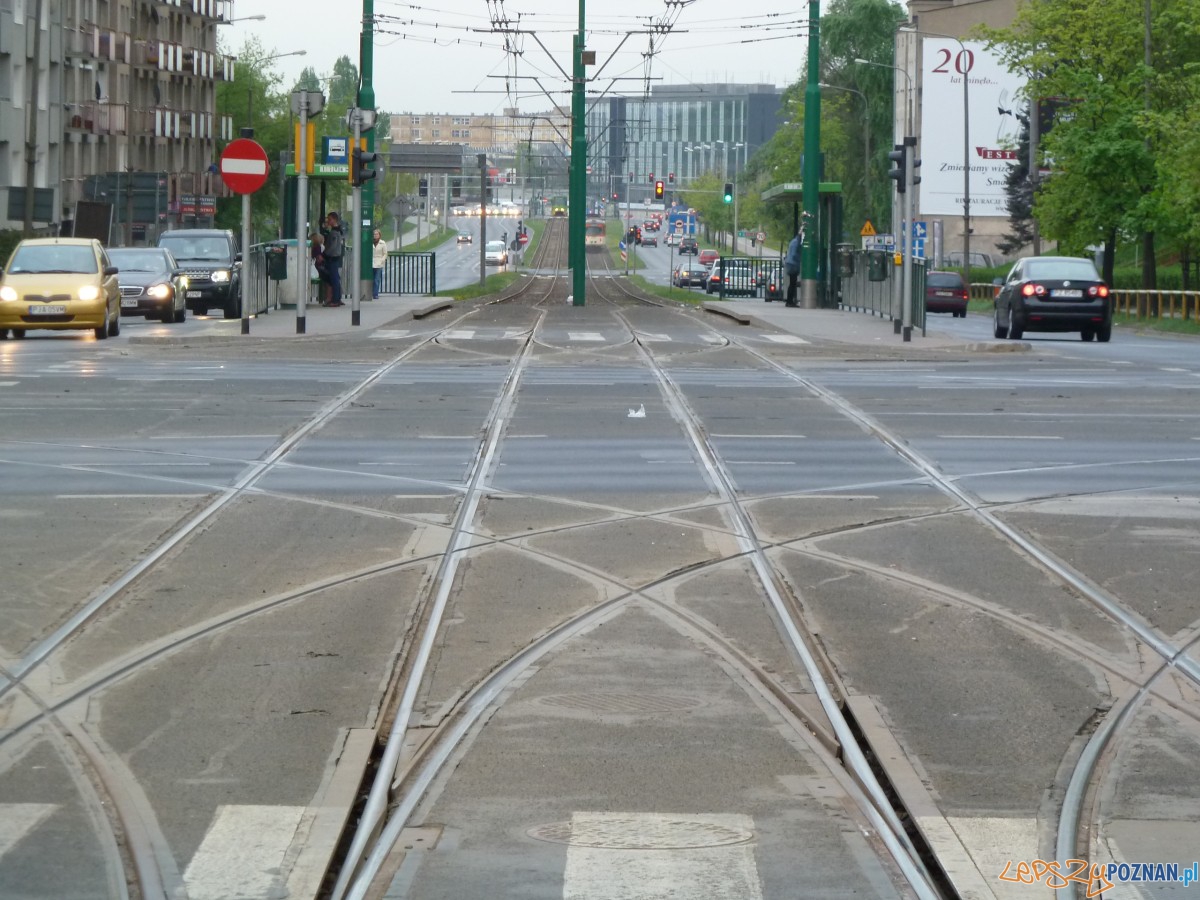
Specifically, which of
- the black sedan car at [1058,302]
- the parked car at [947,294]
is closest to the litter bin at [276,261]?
the black sedan car at [1058,302]

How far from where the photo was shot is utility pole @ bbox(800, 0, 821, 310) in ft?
157

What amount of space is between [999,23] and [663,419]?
9232 centimetres

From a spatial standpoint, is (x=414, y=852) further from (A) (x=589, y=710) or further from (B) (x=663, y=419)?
(B) (x=663, y=419)

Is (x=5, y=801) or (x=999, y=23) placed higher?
(x=999, y=23)

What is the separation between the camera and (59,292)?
3131 cm

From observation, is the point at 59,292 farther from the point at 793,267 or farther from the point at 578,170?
the point at 793,267

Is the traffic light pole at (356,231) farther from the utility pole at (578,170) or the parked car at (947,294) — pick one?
the parked car at (947,294)

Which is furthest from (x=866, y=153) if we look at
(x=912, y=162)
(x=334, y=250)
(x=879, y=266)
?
(x=912, y=162)

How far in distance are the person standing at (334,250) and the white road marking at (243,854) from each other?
37.9 metres

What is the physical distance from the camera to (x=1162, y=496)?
1361cm

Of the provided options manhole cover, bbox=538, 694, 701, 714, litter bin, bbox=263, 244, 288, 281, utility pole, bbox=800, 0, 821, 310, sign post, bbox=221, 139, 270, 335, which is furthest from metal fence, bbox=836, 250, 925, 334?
manhole cover, bbox=538, 694, 701, 714

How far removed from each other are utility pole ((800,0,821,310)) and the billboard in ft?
138

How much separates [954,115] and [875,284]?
49.3 metres

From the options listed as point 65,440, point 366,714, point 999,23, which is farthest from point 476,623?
point 999,23
